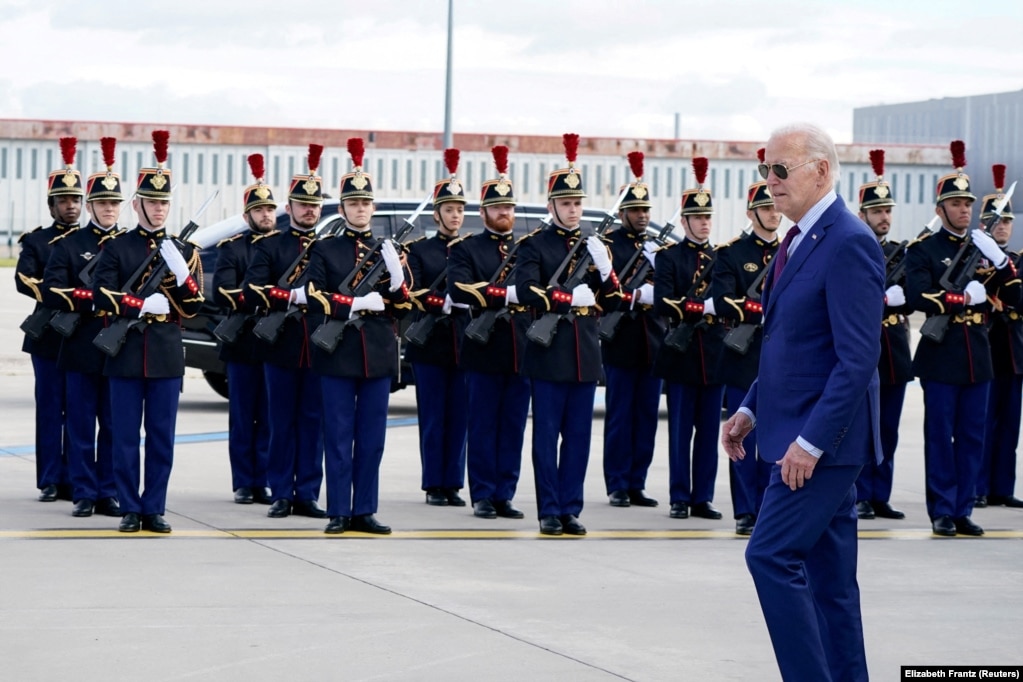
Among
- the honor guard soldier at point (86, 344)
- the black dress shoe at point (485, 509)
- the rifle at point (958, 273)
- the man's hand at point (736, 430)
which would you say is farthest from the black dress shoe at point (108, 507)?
the man's hand at point (736, 430)

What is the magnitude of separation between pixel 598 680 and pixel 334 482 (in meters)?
3.59

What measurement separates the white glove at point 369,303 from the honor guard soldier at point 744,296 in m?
1.91

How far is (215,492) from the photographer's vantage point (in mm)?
10828

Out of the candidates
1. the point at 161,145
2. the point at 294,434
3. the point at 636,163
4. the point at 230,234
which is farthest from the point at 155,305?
the point at 230,234

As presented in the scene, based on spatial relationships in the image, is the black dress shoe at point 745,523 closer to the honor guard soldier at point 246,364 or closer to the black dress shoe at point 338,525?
the black dress shoe at point 338,525

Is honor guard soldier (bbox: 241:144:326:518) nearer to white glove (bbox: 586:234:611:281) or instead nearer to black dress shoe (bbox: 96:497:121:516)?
black dress shoe (bbox: 96:497:121:516)

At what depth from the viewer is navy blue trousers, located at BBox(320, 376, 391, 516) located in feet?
30.3

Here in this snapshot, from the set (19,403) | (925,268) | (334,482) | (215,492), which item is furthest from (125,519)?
(19,403)

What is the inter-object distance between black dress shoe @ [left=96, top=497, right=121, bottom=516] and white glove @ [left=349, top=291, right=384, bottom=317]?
174 centimetres

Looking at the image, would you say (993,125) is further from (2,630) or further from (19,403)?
(2,630)

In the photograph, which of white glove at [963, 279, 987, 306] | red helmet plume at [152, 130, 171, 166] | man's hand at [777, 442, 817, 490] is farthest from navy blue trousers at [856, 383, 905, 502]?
man's hand at [777, 442, 817, 490]

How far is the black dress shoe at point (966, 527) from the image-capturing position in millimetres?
9562

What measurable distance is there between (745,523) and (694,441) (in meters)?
0.98

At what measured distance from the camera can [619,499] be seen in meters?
10.8
